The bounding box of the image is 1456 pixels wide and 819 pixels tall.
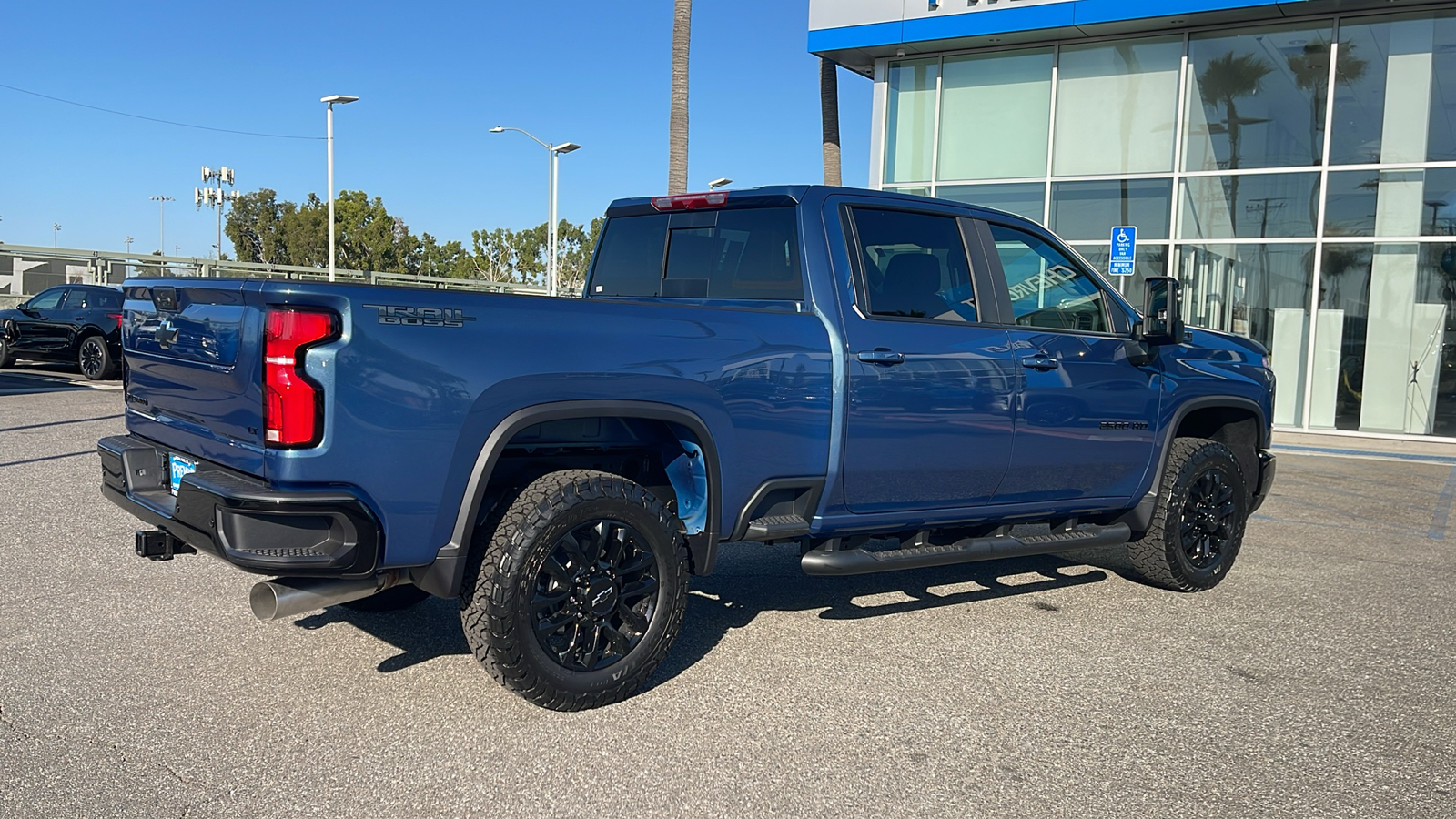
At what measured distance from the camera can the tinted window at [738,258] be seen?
4.93 m

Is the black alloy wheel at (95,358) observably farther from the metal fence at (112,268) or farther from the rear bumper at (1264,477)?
the rear bumper at (1264,477)

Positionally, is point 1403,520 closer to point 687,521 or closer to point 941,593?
point 941,593

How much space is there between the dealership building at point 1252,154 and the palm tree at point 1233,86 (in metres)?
0.03

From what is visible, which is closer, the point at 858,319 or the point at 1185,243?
the point at 858,319

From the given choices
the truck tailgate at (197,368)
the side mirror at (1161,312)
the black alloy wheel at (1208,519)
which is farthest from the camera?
the black alloy wheel at (1208,519)

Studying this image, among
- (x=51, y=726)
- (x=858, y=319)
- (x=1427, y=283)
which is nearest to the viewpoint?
(x=51, y=726)

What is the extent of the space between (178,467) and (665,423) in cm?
175

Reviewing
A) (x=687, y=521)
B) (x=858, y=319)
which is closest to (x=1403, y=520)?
(x=858, y=319)

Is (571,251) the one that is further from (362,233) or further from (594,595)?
(594,595)

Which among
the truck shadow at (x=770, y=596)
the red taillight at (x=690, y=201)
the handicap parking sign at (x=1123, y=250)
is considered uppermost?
the handicap parking sign at (x=1123, y=250)

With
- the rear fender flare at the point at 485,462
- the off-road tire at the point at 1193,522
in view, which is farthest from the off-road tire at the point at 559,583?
the off-road tire at the point at 1193,522

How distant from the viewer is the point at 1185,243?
17.3m

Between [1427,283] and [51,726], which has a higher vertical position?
[1427,283]

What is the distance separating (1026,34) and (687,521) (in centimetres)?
1521
